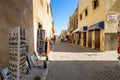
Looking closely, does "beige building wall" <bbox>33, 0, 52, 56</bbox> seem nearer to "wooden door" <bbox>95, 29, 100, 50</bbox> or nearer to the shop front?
the shop front

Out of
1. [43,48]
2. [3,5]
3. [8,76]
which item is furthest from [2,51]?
[43,48]

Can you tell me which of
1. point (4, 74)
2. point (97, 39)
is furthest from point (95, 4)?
point (4, 74)

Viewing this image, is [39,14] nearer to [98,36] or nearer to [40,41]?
[40,41]

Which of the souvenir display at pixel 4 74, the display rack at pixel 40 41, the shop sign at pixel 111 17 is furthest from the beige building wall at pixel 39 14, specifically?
the souvenir display at pixel 4 74

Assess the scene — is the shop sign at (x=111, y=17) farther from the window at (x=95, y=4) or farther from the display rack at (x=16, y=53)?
the display rack at (x=16, y=53)

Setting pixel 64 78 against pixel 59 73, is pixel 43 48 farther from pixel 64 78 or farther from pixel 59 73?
pixel 64 78

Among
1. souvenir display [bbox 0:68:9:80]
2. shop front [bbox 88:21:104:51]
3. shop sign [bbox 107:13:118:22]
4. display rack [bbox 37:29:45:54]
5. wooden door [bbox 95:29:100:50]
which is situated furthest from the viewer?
wooden door [bbox 95:29:100:50]

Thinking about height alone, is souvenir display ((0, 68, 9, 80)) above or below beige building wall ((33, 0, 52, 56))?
below

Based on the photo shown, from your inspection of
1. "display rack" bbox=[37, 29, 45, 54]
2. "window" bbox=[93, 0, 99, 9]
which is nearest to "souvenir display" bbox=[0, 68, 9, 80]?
"display rack" bbox=[37, 29, 45, 54]

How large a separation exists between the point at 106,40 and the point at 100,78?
37.9 feet

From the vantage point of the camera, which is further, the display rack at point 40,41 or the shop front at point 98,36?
the shop front at point 98,36

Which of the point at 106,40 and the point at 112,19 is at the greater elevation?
the point at 112,19

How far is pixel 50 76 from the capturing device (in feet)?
24.8

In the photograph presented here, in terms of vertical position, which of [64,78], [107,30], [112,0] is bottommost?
[64,78]
